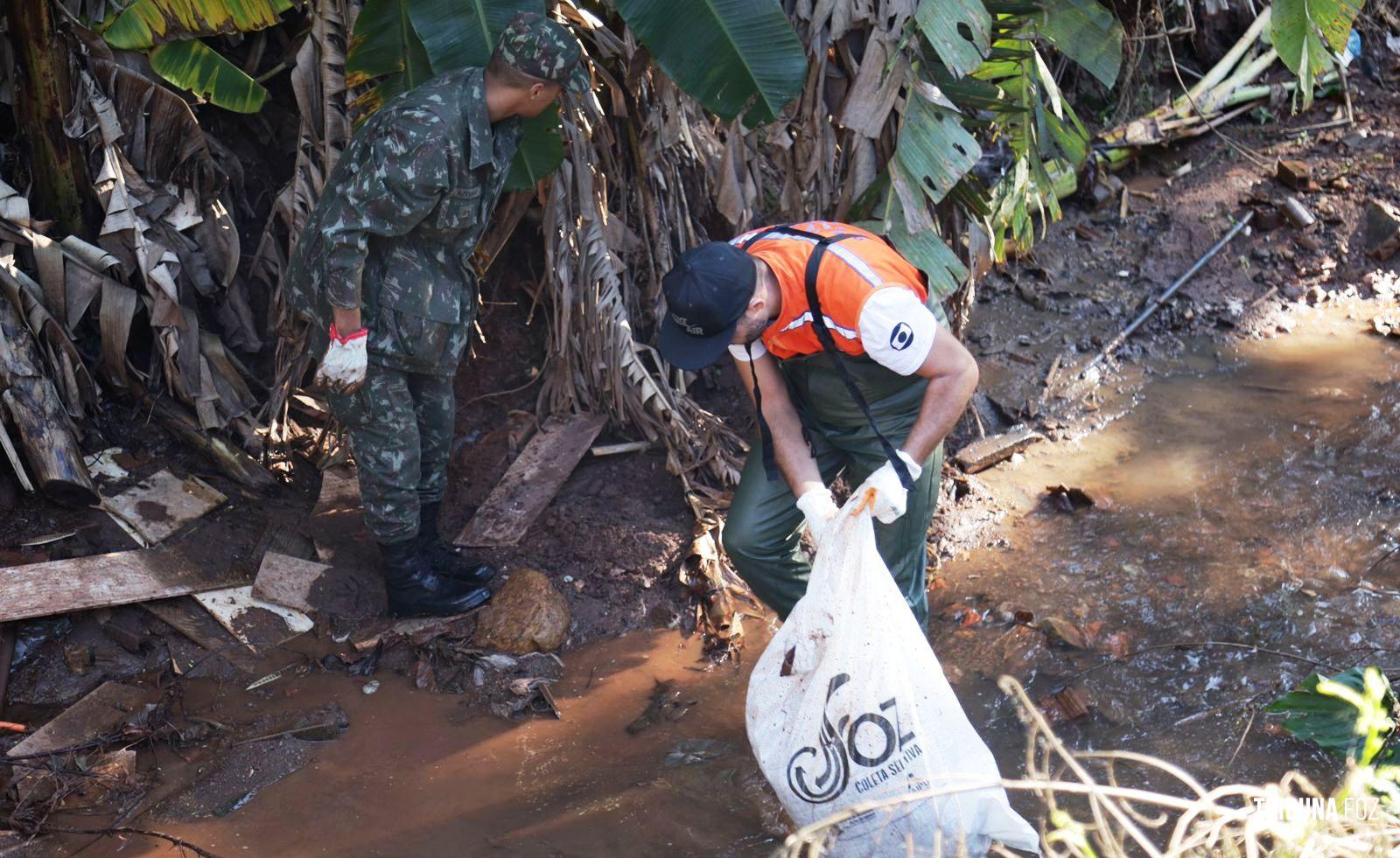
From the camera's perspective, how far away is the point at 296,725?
342 cm

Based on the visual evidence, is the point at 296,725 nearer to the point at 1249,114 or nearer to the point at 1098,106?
the point at 1098,106

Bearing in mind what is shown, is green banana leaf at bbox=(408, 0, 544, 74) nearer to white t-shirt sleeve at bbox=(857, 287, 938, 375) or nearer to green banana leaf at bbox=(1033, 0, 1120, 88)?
white t-shirt sleeve at bbox=(857, 287, 938, 375)

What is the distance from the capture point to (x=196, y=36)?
4070 mm

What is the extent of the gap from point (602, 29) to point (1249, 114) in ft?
17.2

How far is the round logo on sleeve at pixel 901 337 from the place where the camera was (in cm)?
261

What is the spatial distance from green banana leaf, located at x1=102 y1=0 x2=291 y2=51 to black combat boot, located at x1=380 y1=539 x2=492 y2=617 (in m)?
1.94

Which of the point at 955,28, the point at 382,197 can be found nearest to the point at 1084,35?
the point at 955,28

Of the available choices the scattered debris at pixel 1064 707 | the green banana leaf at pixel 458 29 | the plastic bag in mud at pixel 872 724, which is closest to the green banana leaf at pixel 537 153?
the green banana leaf at pixel 458 29

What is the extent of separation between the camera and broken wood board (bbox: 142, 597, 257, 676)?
12.3ft

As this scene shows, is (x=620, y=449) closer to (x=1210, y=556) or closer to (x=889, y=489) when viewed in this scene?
(x=889, y=489)

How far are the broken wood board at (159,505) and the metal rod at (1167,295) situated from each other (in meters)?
3.95

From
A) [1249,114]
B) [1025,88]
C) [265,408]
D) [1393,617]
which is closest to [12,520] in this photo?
[265,408]

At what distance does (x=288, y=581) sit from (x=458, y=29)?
6.57 feet

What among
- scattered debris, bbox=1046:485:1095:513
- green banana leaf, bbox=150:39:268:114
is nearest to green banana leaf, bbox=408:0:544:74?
green banana leaf, bbox=150:39:268:114
